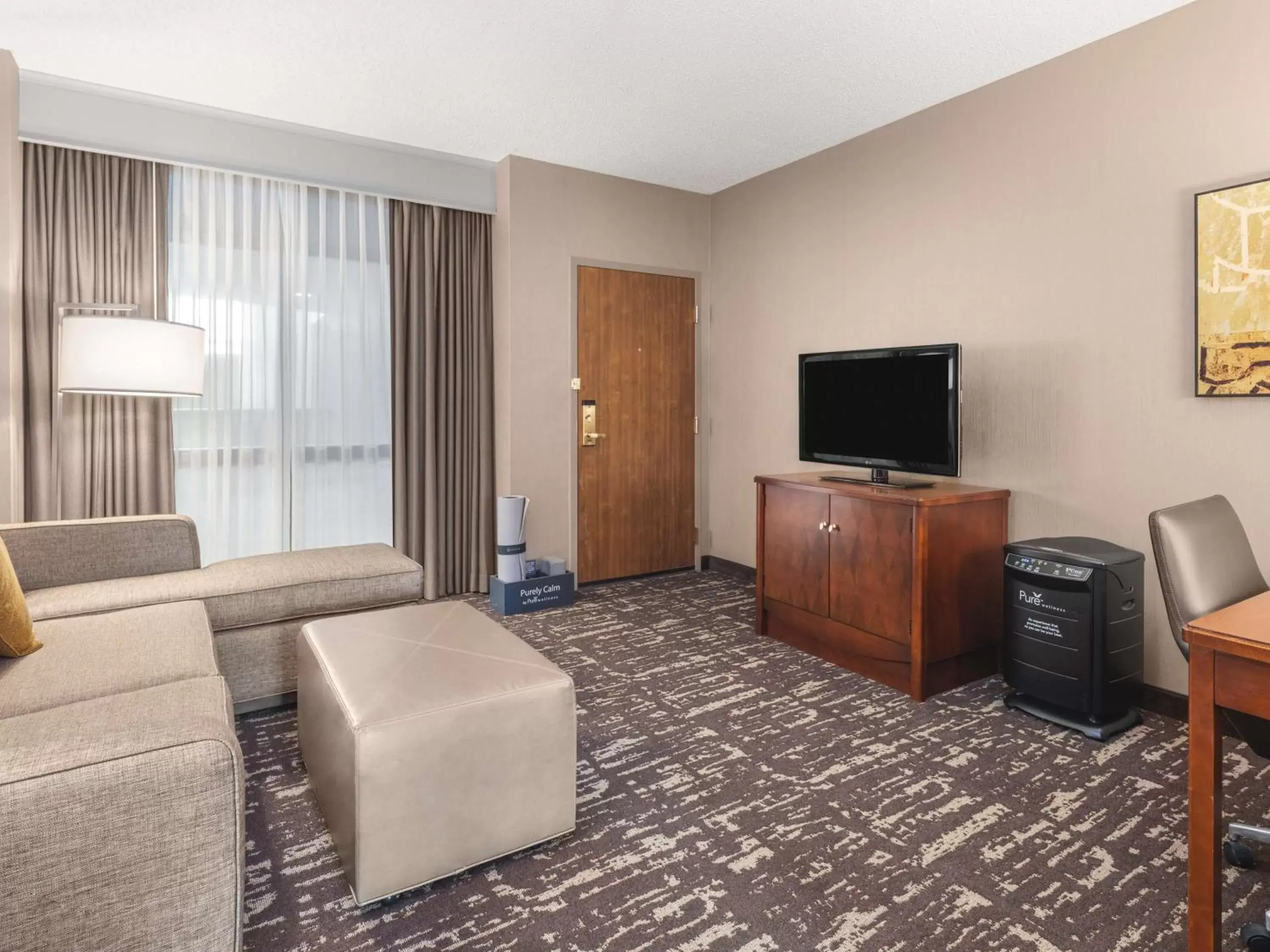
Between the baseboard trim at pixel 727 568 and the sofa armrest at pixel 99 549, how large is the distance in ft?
10.2

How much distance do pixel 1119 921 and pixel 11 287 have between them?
439 cm

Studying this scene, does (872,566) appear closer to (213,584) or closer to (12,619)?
(213,584)

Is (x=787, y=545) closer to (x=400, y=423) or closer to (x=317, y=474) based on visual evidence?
(x=400, y=423)

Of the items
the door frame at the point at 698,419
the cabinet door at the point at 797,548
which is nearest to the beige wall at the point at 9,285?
the door frame at the point at 698,419

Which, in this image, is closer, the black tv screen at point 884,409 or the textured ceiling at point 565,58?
the textured ceiling at point 565,58

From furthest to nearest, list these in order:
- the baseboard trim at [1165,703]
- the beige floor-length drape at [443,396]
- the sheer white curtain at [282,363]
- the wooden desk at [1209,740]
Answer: the beige floor-length drape at [443,396] < the sheer white curtain at [282,363] < the baseboard trim at [1165,703] < the wooden desk at [1209,740]

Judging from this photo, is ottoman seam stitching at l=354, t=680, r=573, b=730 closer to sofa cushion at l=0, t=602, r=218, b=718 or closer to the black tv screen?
sofa cushion at l=0, t=602, r=218, b=718

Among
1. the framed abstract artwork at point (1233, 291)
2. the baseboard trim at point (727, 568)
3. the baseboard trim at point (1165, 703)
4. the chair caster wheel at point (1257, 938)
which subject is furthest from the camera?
the baseboard trim at point (727, 568)

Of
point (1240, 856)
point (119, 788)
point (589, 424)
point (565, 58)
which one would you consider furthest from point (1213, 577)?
point (589, 424)

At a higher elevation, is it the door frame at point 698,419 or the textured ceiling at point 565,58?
the textured ceiling at point 565,58

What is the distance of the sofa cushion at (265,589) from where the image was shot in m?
2.42

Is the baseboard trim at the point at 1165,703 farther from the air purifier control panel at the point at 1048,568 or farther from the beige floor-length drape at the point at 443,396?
the beige floor-length drape at the point at 443,396

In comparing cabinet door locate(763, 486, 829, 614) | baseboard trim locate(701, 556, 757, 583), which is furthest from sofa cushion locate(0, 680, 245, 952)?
baseboard trim locate(701, 556, 757, 583)

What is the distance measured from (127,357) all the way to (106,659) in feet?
4.87
